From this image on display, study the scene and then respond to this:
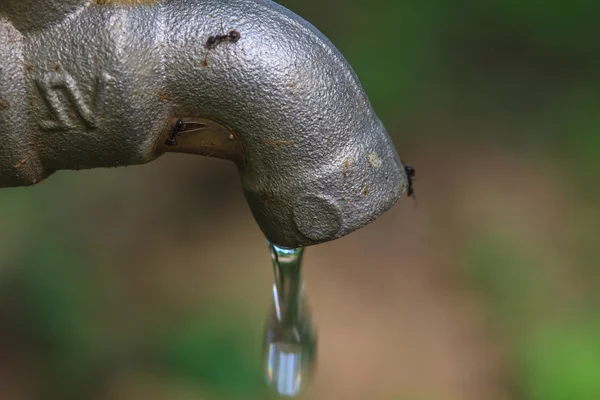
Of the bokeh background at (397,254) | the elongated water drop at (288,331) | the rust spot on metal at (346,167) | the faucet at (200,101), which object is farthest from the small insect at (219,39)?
the bokeh background at (397,254)

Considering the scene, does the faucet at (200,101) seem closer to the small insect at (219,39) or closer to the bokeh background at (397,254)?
the small insect at (219,39)

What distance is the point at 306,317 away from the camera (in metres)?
0.87

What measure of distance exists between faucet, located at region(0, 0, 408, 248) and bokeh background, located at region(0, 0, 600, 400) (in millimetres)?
939

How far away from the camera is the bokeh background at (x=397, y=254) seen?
1.33m

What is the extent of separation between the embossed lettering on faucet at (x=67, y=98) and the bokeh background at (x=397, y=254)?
0.98 metres

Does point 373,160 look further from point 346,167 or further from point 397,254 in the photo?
point 397,254

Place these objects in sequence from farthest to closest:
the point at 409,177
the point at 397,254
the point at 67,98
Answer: the point at 397,254, the point at 409,177, the point at 67,98

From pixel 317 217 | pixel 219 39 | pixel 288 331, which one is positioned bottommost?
pixel 288 331

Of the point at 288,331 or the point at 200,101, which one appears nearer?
the point at 200,101

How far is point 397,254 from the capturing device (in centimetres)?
162

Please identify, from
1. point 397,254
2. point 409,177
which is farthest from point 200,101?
point 397,254

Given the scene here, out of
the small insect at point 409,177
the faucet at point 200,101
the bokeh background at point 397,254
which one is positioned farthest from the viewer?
the bokeh background at point 397,254

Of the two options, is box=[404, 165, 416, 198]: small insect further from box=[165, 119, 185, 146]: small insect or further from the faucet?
box=[165, 119, 185, 146]: small insect

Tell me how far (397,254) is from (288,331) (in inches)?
34.5
